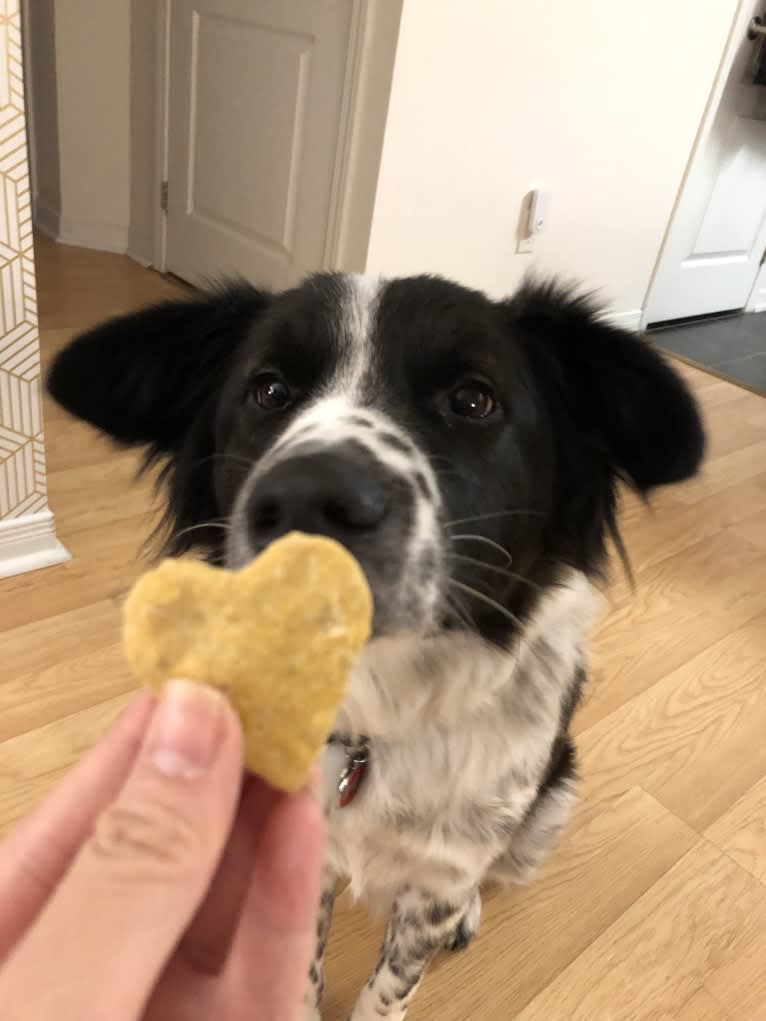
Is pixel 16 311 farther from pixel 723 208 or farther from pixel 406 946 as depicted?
pixel 723 208

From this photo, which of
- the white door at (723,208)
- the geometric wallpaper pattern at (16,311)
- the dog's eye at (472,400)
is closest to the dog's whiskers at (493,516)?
the dog's eye at (472,400)

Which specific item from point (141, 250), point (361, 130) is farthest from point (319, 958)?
point (141, 250)

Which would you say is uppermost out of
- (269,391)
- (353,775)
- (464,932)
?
(269,391)

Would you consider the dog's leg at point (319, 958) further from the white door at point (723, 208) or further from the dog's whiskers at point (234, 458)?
the white door at point (723, 208)

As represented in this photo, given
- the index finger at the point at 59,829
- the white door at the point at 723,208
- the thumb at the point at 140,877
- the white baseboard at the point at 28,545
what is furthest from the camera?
the white door at the point at 723,208

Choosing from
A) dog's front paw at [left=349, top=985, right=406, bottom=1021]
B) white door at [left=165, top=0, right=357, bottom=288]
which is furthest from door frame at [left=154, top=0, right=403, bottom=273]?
dog's front paw at [left=349, top=985, right=406, bottom=1021]

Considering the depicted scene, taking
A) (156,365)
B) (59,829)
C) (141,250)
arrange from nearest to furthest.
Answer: (59,829) → (156,365) → (141,250)
